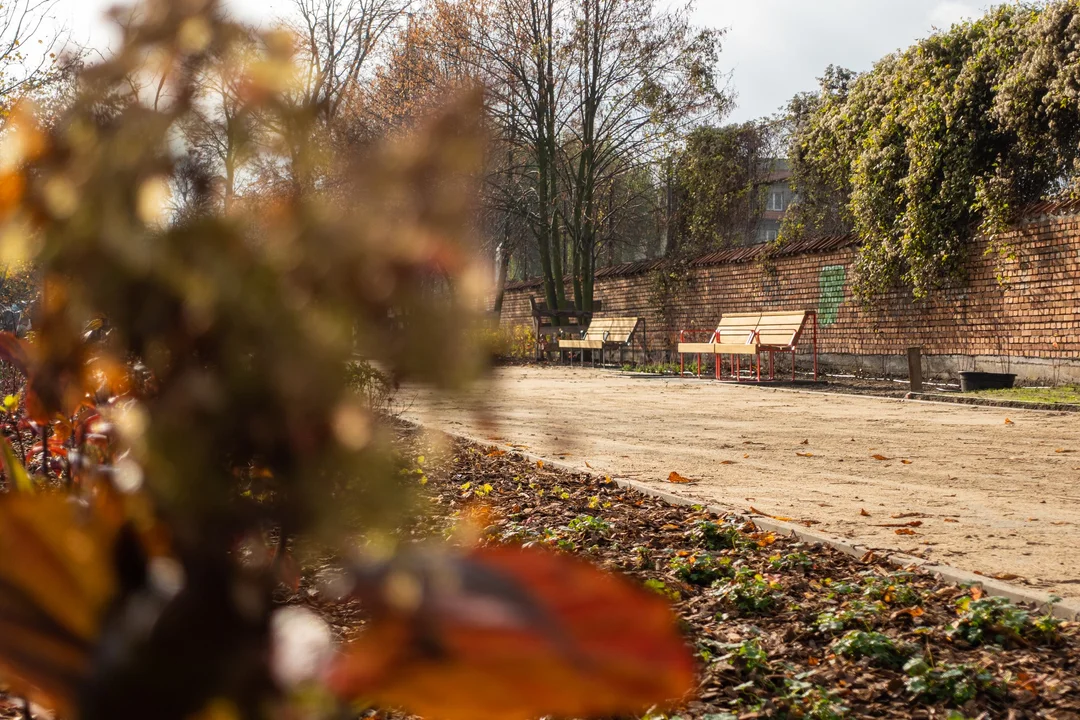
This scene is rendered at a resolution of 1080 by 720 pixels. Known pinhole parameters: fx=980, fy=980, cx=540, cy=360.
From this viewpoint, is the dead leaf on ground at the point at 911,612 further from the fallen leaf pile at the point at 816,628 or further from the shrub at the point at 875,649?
the shrub at the point at 875,649

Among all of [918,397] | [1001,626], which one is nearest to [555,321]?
[918,397]

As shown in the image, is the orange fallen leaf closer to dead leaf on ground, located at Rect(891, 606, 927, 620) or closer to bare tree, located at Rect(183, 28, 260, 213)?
bare tree, located at Rect(183, 28, 260, 213)

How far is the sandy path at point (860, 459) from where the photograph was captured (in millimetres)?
4289

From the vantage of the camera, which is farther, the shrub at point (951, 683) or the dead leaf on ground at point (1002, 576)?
the dead leaf on ground at point (1002, 576)

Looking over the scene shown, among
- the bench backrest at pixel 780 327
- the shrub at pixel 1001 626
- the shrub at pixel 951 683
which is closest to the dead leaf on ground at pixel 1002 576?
the shrub at pixel 1001 626

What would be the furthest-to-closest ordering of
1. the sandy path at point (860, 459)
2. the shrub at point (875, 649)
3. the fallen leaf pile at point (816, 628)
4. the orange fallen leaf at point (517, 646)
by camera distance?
1. the sandy path at point (860, 459)
2. the shrub at point (875, 649)
3. the fallen leaf pile at point (816, 628)
4. the orange fallen leaf at point (517, 646)

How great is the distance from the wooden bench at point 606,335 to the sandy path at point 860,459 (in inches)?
389

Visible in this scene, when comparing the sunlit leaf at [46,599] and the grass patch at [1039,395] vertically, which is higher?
the sunlit leaf at [46,599]

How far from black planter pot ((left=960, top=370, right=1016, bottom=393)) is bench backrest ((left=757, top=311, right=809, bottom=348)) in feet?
11.7

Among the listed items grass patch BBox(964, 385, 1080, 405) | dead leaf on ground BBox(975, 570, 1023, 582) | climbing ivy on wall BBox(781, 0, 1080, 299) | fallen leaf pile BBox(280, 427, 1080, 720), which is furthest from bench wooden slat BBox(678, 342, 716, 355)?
dead leaf on ground BBox(975, 570, 1023, 582)

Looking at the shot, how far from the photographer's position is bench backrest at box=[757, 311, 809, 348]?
17.1m

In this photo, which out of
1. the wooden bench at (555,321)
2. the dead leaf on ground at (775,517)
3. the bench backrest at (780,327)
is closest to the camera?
the dead leaf on ground at (775,517)

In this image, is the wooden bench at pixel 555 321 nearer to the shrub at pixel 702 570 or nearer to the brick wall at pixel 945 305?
the brick wall at pixel 945 305

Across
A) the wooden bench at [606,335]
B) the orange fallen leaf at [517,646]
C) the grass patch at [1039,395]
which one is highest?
the wooden bench at [606,335]
